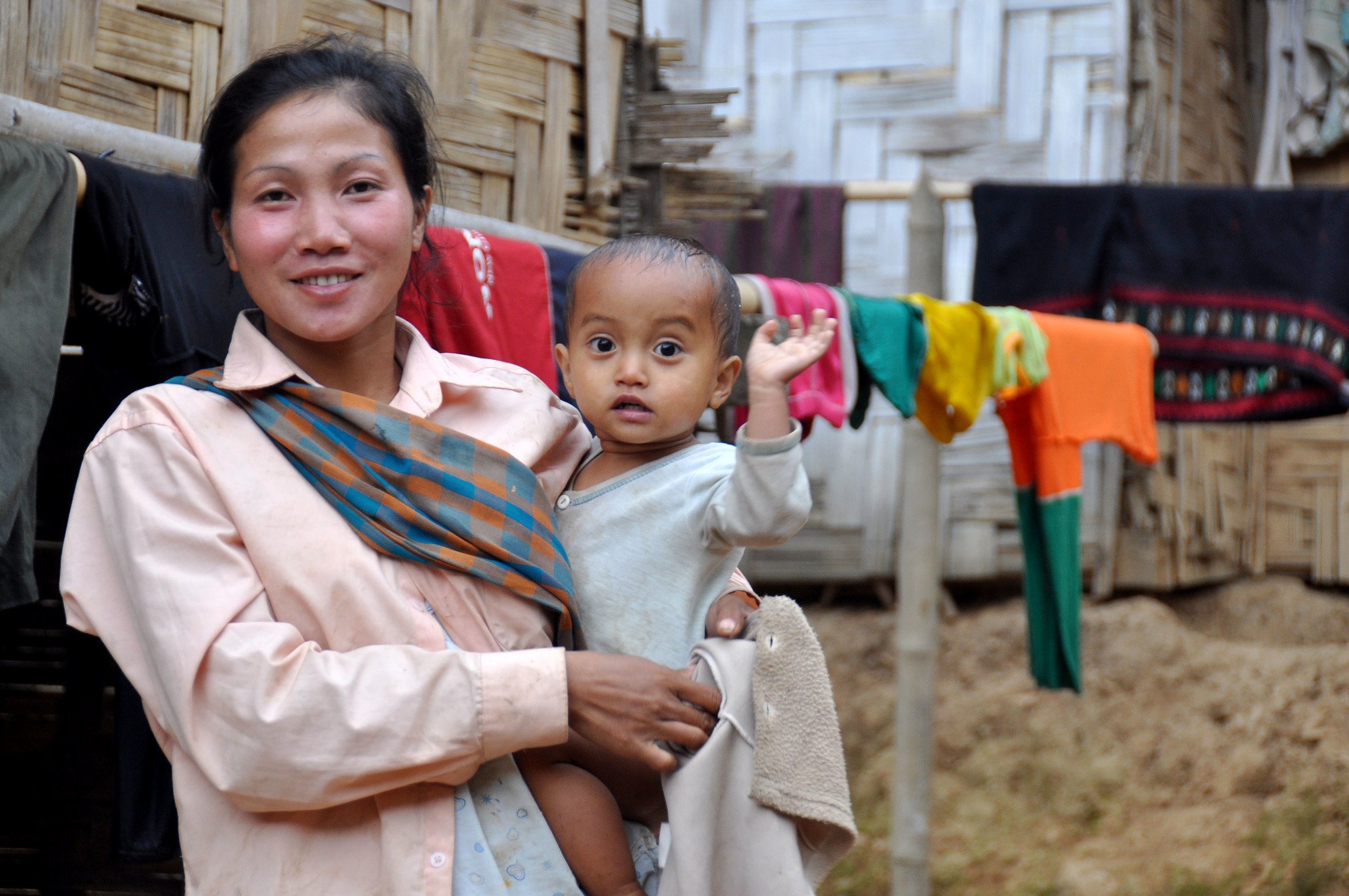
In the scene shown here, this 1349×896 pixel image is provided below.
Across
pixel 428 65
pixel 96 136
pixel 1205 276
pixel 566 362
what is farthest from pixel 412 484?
pixel 1205 276

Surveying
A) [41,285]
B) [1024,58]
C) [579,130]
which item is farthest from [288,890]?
[1024,58]

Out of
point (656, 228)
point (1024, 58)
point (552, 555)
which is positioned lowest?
point (552, 555)

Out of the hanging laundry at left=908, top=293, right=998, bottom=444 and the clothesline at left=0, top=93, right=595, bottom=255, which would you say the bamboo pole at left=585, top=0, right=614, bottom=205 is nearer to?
the hanging laundry at left=908, top=293, right=998, bottom=444

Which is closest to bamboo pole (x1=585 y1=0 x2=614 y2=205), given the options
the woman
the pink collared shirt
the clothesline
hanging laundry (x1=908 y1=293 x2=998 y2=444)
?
hanging laundry (x1=908 y1=293 x2=998 y2=444)

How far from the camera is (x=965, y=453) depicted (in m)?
5.85

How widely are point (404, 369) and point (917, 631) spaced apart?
9.20 feet

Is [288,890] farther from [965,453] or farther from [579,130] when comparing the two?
[965,453]

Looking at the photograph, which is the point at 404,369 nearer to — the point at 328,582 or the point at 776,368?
the point at 328,582

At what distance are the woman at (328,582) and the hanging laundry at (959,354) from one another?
82.2 inches

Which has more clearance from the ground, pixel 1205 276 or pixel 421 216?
pixel 1205 276

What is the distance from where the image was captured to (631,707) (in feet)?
4.83

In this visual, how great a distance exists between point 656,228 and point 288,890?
230 centimetres

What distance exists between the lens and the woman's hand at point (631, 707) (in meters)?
1.46

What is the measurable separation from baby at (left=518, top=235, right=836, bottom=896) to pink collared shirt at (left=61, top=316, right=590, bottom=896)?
0.60 ft
